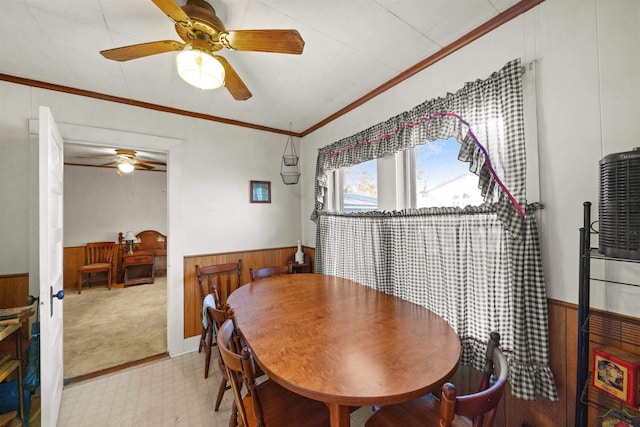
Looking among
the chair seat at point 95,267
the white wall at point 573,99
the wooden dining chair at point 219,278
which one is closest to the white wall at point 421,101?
the white wall at point 573,99

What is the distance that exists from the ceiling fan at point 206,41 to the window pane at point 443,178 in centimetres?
117

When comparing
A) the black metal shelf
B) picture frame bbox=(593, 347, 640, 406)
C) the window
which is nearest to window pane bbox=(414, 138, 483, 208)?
the window

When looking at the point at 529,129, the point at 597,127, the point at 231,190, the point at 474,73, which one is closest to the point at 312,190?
the point at 231,190

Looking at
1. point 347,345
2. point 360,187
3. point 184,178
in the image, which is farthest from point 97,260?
point 347,345

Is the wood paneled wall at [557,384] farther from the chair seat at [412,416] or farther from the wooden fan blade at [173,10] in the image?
Result: the wooden fan blade at [173,10]

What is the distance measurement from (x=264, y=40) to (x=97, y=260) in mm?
5795

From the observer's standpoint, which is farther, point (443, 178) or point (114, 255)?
point (114, 255)

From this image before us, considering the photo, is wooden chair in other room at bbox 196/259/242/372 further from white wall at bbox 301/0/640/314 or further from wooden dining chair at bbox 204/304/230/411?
white wall at bbox 301/0/640/314

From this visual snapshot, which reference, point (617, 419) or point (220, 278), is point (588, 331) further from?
point (220, 278)

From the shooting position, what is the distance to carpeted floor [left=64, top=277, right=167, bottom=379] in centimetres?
244

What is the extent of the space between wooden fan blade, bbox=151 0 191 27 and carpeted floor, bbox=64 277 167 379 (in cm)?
288

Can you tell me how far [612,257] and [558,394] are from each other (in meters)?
0.80

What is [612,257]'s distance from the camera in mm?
898

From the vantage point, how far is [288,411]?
117 centimetres
